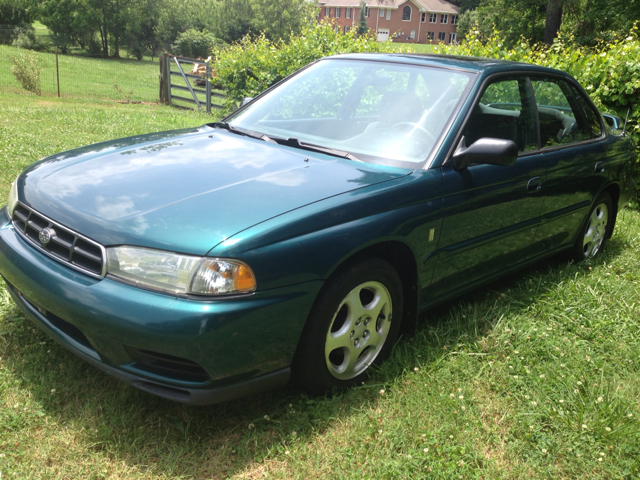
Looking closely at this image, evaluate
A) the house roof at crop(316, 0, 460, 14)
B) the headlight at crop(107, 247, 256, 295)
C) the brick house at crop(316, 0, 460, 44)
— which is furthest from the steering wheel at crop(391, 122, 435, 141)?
the house roof at crop(316, 0, 460, 14)

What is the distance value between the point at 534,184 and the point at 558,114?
32.8 inches

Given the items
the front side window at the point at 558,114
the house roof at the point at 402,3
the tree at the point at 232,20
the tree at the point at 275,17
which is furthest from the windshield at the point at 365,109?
the house roof at the point at 402,3

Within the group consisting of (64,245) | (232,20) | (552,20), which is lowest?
(64,245)

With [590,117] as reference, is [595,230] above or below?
below

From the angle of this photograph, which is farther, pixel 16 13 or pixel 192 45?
pixel 192 45

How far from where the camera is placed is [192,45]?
5078 cm

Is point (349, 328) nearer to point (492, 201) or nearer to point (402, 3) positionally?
point (492, 201)

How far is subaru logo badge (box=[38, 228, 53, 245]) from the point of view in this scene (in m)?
2.51

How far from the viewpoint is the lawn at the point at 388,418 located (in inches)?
95.5

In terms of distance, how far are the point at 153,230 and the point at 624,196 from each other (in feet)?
15.0

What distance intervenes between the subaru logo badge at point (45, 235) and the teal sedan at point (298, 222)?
11mm

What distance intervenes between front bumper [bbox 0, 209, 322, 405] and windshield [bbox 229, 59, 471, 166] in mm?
1164

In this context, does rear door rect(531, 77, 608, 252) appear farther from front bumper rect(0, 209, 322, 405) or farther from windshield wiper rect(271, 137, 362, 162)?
front bumper rect(0, 209, 322, 405)

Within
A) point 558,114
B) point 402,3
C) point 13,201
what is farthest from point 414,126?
point 402,3
